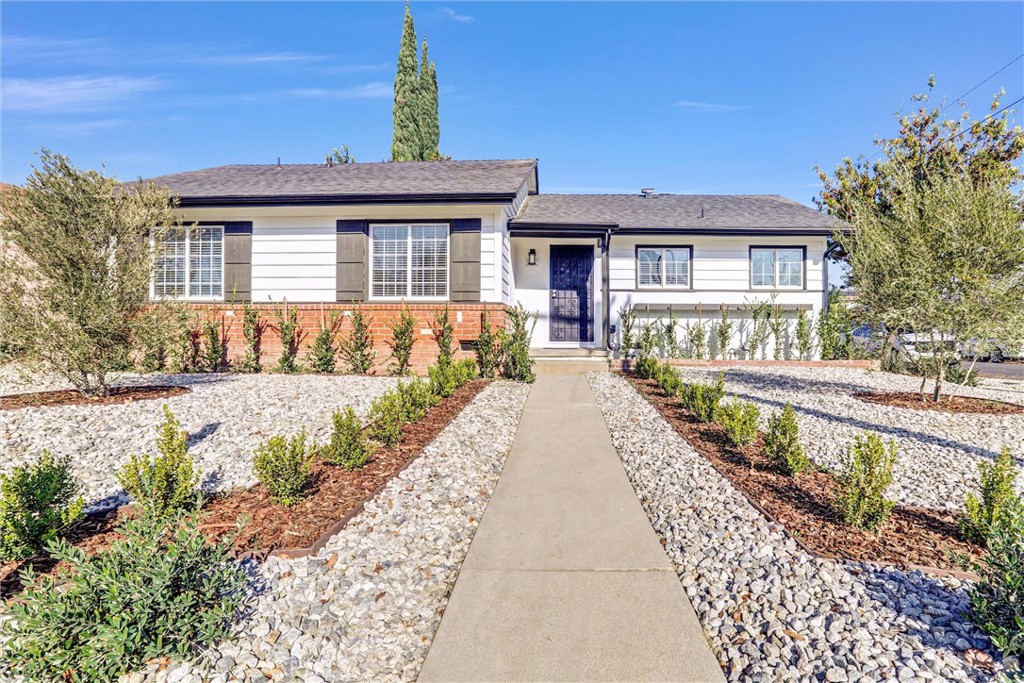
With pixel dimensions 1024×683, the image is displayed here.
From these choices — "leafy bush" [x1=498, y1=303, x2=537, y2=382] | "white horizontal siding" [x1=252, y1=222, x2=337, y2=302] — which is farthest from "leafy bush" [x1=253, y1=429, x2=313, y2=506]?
"white horizontal siding" [x1=252, y1=222, x2=337, y2=302]

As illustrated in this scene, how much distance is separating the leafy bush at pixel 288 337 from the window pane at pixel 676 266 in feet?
30.5

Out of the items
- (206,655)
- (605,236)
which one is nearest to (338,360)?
(605,236)

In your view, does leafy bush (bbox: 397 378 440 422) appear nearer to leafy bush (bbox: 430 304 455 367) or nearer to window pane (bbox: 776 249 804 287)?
leafy bush (bbox: 430 304 455 367)

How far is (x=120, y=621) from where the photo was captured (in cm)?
211

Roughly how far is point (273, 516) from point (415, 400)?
9.93 feet

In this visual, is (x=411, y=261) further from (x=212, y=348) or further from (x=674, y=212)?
(x=674, y=212)

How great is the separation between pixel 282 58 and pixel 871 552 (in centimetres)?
1302

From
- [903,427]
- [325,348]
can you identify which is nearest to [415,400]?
[325,348]

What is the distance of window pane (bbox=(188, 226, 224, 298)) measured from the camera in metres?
11.4

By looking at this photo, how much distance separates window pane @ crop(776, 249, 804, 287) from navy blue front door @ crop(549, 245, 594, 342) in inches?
204

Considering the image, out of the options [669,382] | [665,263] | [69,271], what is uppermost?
[665,263]

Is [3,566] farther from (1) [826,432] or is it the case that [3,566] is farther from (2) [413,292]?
(2) [413,292]

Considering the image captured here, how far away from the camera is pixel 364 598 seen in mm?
2752

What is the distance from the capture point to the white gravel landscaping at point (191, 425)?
464cm
